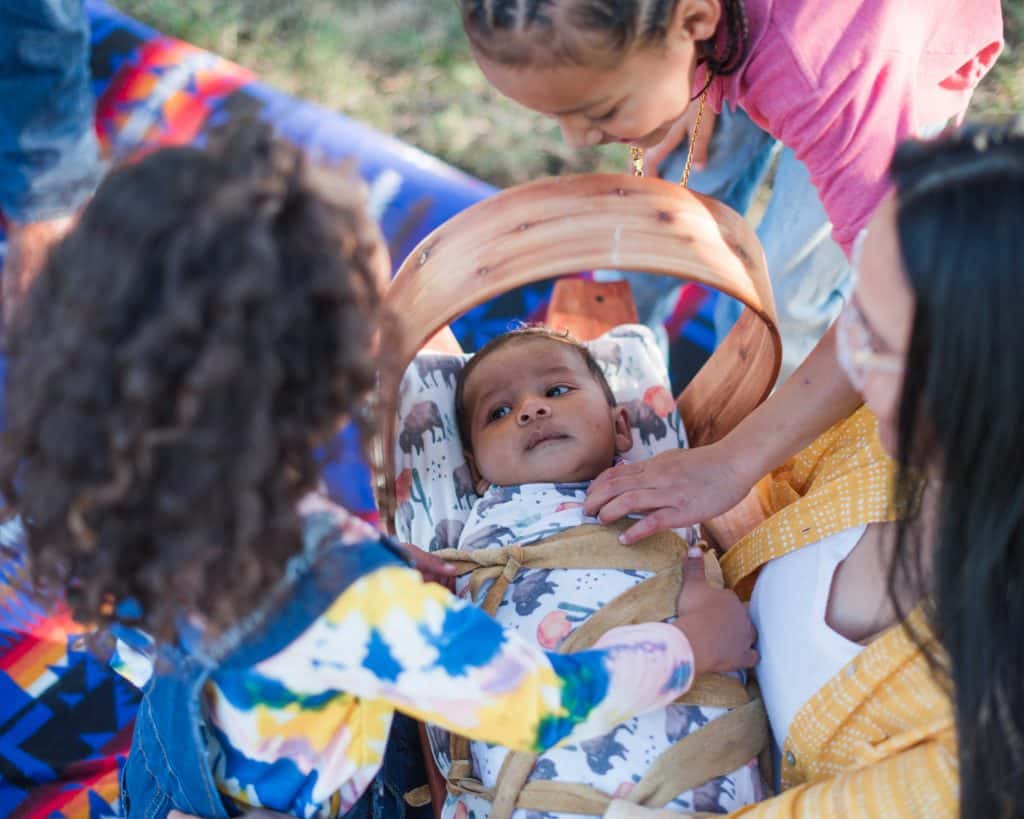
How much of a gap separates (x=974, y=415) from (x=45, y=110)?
7.95 feet

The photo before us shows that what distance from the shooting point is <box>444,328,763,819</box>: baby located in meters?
1.46

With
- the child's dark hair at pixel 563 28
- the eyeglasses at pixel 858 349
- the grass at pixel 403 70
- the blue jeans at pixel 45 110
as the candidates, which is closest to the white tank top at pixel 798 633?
the eyeglasses at pixel 858 349

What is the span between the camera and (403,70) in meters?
3.94

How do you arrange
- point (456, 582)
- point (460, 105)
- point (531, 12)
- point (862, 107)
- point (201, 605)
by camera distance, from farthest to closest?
1. point (460, 105)
2. point (456, 582)
3. point (862, 107)
4. point (531, 12)
5. point (201, 605)

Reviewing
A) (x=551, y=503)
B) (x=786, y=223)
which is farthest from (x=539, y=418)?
(x=786, y=223)

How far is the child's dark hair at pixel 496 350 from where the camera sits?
203 centimetres

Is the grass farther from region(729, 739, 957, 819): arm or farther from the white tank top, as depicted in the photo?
region(729, 739, 957, 819): arm

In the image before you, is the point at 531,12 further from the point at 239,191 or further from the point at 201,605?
the point at 201,605

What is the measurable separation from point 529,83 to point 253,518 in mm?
720

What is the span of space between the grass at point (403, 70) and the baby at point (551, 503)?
173 cm

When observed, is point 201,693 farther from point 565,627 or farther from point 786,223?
point 786,223

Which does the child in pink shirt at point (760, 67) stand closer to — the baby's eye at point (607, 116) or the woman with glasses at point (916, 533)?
the baby's eye at point (607, 116)

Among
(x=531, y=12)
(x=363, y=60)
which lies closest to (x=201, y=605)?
(x=531, y=12)

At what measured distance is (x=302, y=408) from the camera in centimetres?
104
